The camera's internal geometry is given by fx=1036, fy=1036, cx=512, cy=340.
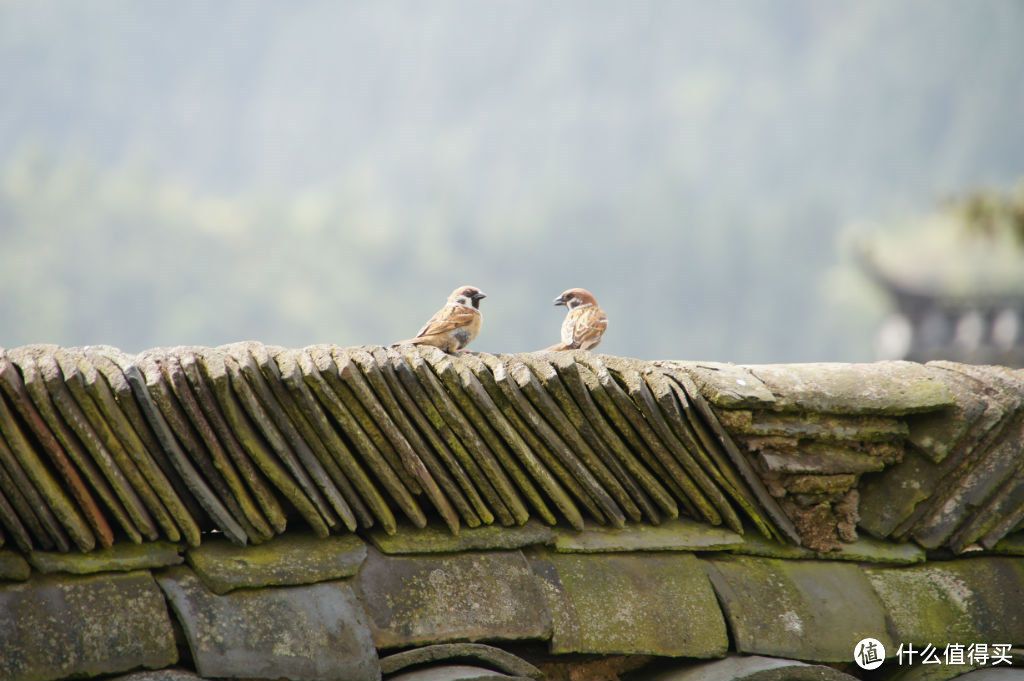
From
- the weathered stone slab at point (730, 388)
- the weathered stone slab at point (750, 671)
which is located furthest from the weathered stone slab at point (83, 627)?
the weathered stone slab at point (730, 388)

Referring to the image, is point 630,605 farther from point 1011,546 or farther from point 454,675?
point 1011,546

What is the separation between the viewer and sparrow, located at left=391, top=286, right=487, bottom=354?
4.87 m

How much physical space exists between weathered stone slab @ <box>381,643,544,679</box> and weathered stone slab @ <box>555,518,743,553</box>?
55 cm

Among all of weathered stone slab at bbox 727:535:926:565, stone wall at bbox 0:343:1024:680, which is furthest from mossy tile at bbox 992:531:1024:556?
weathered stone slab at bbox 727:535:926:565

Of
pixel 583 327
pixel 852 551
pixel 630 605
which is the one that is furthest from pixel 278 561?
pixel 852 551

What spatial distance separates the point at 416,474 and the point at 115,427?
112 centimetres

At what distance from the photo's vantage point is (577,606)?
161 inches

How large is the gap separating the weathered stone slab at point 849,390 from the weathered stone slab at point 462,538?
1.22m

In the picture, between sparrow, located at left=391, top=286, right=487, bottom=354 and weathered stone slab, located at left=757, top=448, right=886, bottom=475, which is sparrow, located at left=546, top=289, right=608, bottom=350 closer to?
sparrow, located at left=391, top=286, right=487, bottom=354

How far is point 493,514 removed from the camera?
13.8 ft

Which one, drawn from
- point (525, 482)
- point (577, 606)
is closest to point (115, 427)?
point (525, 482)

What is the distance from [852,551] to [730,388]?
98cm

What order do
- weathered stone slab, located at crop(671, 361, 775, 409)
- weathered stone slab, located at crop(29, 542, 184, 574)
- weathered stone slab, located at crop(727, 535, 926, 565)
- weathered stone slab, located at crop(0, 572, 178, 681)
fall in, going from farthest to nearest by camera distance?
weathered stone slab, located at crop(727, 535, 926, 565), weathered stone slab, located at crop(671, 361, 775, 409), weathered stone slab, located at crop(29, 542, 184, 574), weathered stone slab, located at crop(0, 572, 178, 681)

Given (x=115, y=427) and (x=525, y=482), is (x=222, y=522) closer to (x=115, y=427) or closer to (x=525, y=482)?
(x=115, y=427)
